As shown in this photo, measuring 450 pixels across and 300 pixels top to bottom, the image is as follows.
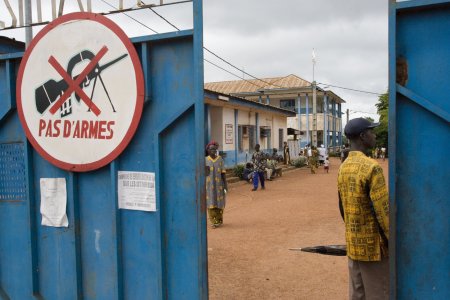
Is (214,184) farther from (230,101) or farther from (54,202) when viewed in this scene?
(230,101)

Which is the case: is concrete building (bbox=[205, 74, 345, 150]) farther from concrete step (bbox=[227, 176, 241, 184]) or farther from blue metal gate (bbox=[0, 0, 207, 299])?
blue metal gate (bbox=[0, 0, 207, 299])

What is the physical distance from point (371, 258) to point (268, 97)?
29.0 metres

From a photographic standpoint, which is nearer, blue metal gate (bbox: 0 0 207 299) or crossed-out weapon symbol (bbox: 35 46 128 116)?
blue metal gate (bbox: 0 0 207 299)

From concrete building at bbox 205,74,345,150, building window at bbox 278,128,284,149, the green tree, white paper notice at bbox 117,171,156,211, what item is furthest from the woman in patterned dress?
the green tree

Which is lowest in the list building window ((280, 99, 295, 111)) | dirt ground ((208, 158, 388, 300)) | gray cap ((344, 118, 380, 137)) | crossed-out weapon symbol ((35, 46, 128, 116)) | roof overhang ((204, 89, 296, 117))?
dirt ground ((208, 158, 388, 300))

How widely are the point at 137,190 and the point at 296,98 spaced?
2980cm

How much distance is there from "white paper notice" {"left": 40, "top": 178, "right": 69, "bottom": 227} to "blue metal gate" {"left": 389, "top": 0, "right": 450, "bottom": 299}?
2.27 metres

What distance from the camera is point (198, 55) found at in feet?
7.50

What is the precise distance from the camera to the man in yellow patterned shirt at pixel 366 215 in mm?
2451

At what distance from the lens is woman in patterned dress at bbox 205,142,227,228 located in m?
7.25

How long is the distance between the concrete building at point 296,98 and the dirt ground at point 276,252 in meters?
18.4

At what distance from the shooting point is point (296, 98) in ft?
103

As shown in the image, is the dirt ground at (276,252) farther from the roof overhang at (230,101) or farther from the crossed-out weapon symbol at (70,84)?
the roof overhang at (230,101)

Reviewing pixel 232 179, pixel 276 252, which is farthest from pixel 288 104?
pixel 276 252
